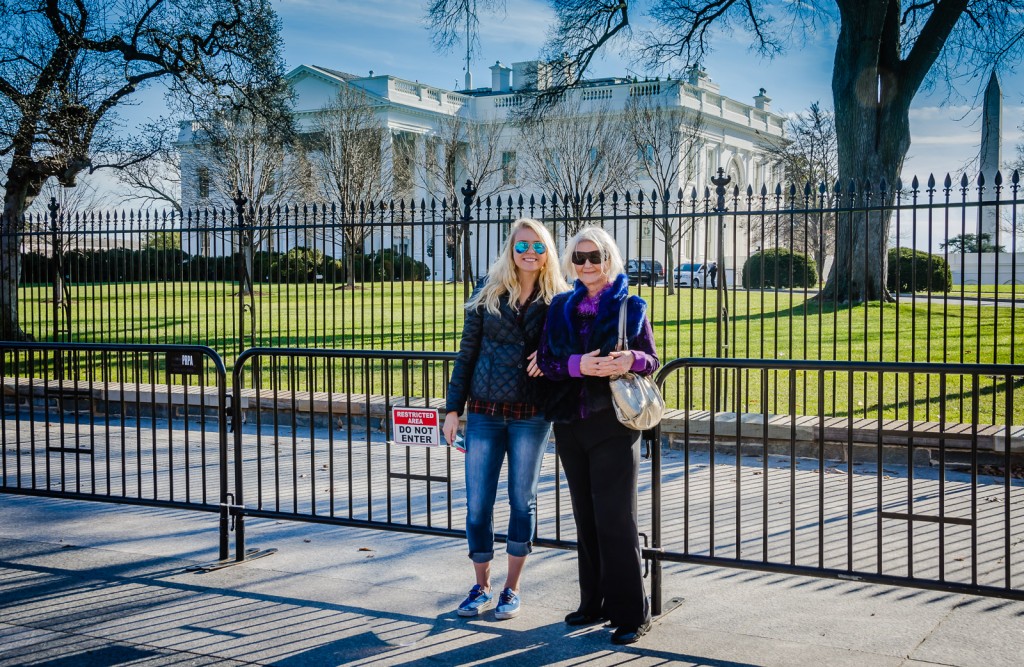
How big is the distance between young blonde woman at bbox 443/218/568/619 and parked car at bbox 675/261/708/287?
406 cm

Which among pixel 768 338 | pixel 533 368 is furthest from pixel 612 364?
pixel 768 338

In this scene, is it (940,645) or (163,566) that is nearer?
(940,645)

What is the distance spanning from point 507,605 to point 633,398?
51.3 inches

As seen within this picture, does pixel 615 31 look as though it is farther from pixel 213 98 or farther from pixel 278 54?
pixel 213 98

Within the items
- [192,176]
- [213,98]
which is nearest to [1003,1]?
[213,98]

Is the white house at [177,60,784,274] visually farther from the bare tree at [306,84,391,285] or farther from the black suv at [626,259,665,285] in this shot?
the black suv at [626,259,665,285]

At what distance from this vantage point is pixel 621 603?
4.34 m

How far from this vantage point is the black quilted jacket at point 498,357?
4.48 metres

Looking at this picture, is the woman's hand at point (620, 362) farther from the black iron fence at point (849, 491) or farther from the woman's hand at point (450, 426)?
the woman's hand at point (450, 426)

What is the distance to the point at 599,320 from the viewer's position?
4.27 m

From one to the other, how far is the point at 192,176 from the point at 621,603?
3662 centimetres

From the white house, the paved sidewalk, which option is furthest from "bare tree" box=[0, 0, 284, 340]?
the white house

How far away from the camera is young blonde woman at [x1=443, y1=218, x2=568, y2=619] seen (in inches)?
178

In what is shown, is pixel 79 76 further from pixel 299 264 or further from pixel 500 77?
pixel 500 77
